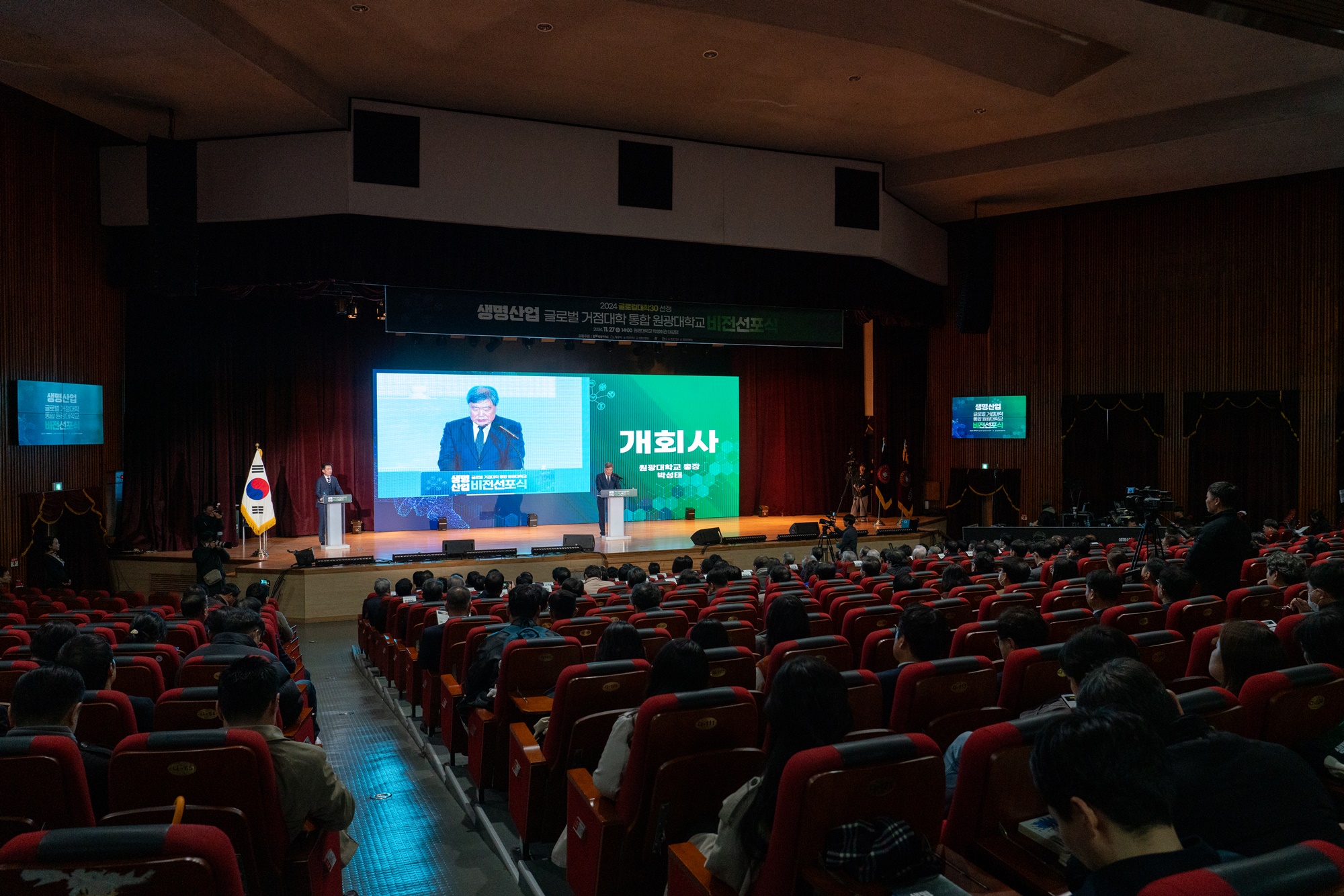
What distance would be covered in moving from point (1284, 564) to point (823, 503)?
12.7m

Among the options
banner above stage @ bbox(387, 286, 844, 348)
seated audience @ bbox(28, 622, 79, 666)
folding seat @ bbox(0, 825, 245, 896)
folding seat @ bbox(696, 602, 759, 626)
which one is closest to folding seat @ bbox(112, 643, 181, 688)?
seated audience @ bbox(28, 622, 79, 666)

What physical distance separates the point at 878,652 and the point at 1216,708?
1.56 m

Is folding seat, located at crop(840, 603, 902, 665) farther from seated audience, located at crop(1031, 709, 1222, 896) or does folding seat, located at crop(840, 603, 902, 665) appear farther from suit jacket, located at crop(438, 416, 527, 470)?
suit jacket, located at crop(438, 416, 527, 470)

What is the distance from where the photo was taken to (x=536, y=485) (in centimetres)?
1522

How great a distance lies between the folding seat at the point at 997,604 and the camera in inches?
193

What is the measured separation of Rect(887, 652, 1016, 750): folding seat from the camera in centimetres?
279

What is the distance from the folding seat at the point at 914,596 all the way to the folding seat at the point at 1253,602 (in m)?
1.55

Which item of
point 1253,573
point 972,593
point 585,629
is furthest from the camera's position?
point 1253,573

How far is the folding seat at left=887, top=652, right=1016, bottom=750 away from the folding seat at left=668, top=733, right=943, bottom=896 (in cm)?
74

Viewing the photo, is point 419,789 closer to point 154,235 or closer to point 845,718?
point 845,718

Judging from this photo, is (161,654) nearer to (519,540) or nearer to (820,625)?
(820,625)

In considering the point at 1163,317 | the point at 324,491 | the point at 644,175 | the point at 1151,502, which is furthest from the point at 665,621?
the point at 1163,317

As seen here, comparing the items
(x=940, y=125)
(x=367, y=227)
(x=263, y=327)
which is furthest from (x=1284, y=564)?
(x=263, y=327)

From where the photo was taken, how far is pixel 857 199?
44.8ft
